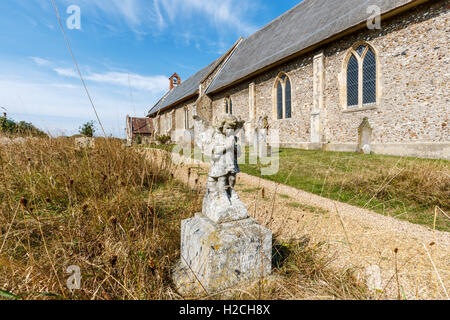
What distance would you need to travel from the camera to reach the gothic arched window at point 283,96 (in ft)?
44.0

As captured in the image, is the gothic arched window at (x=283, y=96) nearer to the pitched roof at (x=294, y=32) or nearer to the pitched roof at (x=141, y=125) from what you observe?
the pitched roof at (x=294, y=32)

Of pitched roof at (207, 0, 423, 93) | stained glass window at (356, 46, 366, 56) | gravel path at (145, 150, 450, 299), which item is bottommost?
gravel path at (145, 150, 450, 299)

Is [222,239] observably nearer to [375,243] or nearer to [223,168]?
[223,168]

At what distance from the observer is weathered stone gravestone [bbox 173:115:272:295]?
158 centimetres

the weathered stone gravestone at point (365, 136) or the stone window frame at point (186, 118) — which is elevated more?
the stone window frame at point (186, 118)

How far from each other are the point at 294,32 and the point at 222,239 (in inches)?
634

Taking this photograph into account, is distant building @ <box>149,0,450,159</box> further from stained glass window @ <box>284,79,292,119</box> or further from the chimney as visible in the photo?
the chimney

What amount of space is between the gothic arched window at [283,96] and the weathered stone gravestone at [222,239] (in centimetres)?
1263

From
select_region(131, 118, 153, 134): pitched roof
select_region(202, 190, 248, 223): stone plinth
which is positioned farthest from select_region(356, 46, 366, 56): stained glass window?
select_region(131, 118, 153, 134): pitched roof

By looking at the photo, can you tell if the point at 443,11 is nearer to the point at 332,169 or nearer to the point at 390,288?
the point at 332,169

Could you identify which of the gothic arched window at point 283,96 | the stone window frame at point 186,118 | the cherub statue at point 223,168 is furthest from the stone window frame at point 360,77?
the stone window frame at point 186,118

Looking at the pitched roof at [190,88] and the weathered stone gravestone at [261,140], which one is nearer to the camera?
the weathered stone gravestone at [261,140]
